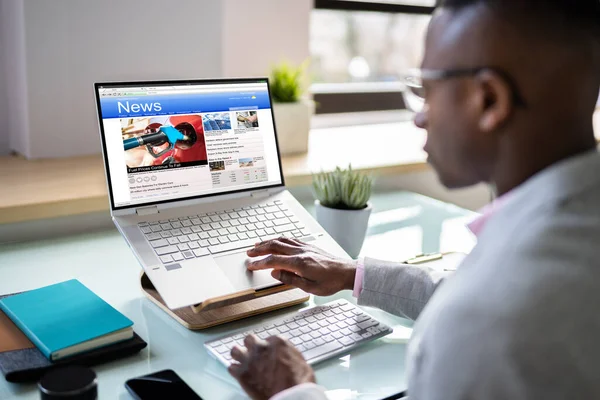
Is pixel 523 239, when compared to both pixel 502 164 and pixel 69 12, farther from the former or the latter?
pixel 69 12

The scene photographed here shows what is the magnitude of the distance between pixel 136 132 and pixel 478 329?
2.50 feet

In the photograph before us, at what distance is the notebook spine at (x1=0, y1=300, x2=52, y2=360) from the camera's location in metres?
0.87

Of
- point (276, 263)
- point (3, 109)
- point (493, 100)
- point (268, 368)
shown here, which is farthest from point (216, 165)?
point (3, 109)

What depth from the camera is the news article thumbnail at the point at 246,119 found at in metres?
1.27

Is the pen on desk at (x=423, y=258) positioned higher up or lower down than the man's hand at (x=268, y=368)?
lower down

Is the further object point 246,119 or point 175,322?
point 246,119

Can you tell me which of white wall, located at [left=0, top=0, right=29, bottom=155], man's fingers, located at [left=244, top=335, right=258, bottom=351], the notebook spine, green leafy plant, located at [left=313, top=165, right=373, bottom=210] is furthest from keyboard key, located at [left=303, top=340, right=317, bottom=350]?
white wall, located at [left=0, top=0, right=29, bottom=155]

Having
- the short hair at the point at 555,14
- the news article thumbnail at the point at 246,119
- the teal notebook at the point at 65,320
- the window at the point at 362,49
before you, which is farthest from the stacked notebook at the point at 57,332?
the window at the point at 362,49

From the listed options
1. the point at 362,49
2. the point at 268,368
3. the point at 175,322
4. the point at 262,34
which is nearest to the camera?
the point at 268,368

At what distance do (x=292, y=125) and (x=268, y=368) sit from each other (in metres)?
1.22

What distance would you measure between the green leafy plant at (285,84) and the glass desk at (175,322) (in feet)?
1.07

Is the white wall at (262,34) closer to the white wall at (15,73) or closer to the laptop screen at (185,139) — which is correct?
the white wall at (15,73)

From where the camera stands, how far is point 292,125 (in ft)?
6.40

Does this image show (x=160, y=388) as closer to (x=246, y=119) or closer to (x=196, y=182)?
(x=196, y=182)
